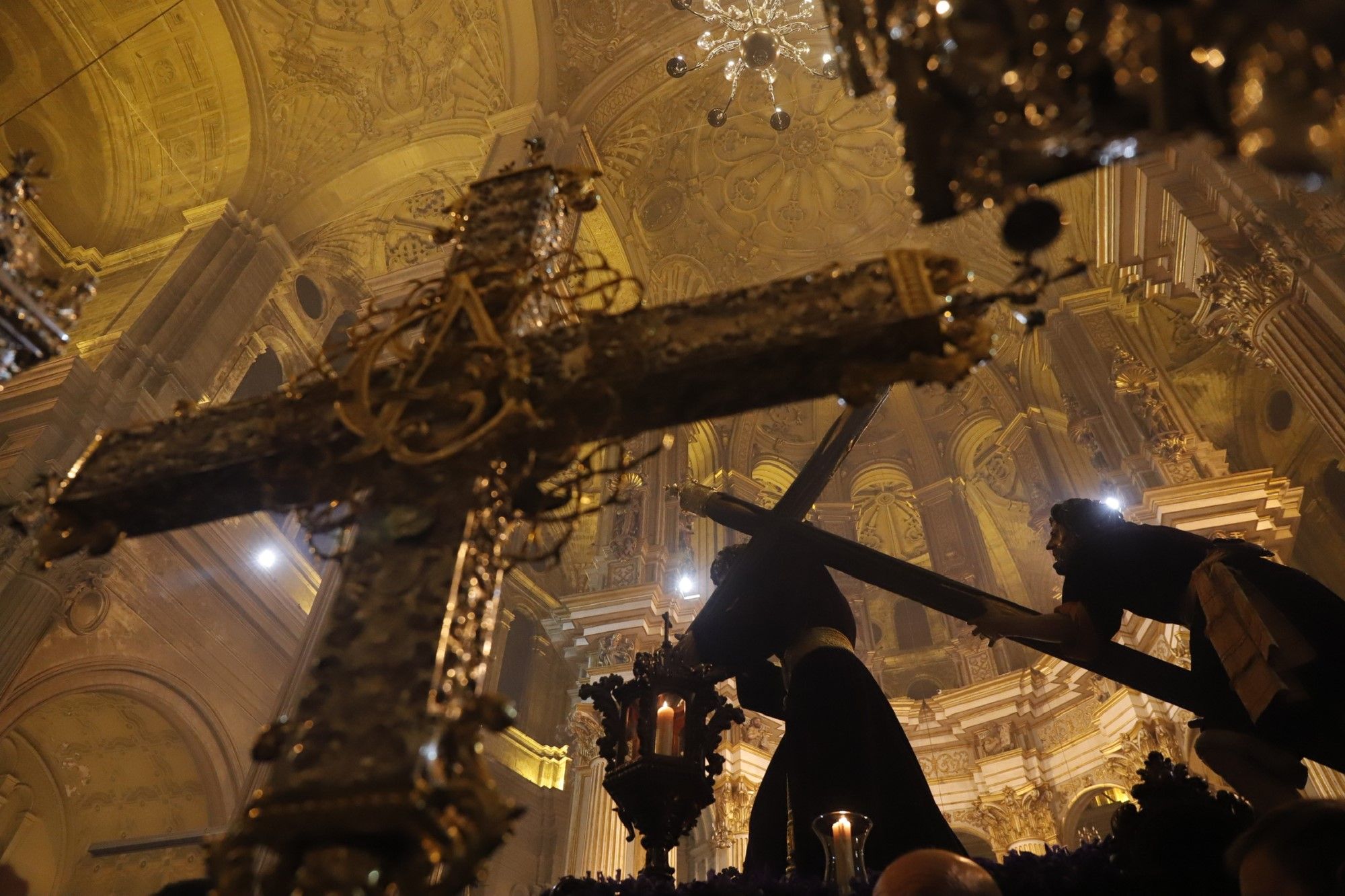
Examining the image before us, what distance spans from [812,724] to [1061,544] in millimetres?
1188

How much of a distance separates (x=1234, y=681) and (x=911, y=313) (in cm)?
176

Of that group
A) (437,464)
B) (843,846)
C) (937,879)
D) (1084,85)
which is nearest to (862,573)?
(843,846)

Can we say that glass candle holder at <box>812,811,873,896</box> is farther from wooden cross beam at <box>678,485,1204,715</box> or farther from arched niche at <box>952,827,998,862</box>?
arched niche at <box>952,827,998,862</box>

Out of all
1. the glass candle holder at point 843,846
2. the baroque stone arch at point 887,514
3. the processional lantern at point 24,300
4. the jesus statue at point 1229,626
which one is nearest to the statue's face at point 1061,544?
the jesus statue at point 1229,626

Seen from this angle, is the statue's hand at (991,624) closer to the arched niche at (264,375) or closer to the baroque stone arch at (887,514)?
the arched niche at (264,375)

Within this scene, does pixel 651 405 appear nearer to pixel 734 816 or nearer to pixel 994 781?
pixel 734 816

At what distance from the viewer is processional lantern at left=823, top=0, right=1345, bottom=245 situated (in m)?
1.20

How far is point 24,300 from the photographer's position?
249cm

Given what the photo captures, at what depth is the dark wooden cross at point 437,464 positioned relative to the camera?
133 cm

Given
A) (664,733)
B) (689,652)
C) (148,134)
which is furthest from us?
(148,134)

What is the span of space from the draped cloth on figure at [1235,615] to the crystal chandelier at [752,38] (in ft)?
25.7

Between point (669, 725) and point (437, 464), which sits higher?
point (669, 725)

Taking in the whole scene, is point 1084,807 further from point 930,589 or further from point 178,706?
point 178,706

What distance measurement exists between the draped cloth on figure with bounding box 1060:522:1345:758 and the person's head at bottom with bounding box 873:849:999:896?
1.13 meters
